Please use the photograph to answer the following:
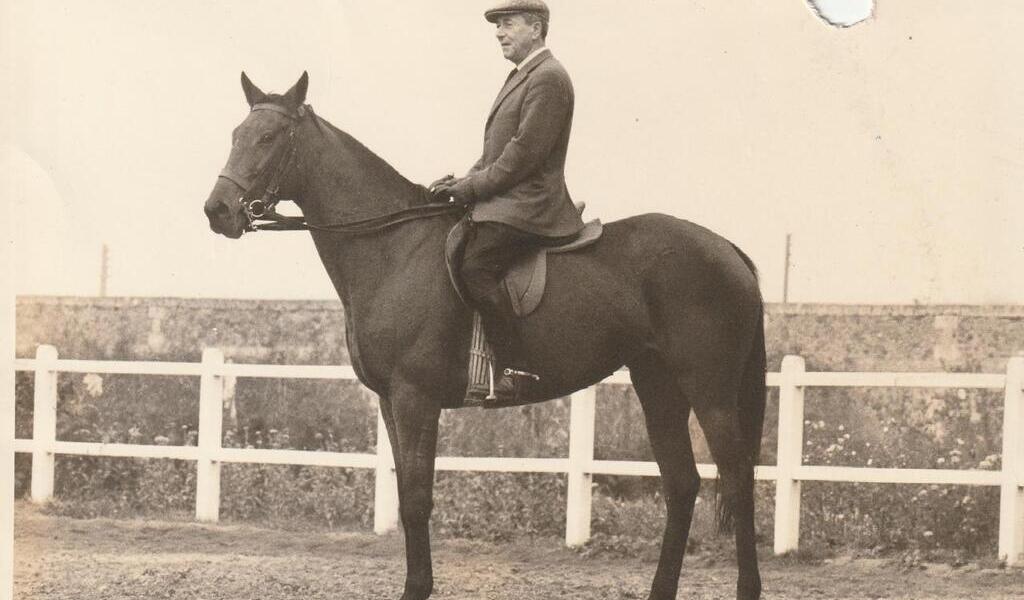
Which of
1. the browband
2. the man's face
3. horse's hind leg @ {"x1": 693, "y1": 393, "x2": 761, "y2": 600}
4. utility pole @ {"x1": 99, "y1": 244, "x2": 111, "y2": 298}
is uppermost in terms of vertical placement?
the man's face

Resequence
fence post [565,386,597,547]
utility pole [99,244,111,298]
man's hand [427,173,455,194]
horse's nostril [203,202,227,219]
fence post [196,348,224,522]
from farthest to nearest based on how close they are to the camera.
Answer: fence post [196,348,224,522] → utility pole [99,244,111,298] → fence post [565,386,597,547] → man's hand [427,173,455,194] → horse's nostril [203,202,227,219]

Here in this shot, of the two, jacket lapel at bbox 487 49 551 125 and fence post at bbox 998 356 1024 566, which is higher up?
jacket lapel at bbox 487 49 551 125

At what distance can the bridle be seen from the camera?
266 inches

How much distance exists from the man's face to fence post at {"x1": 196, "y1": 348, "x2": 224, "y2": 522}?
489cm

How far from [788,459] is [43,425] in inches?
252

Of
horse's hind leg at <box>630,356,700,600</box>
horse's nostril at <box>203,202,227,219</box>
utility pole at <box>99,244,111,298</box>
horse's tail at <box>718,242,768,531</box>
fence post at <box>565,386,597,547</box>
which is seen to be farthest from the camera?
utility pole at <box>99,244,111,298</box>

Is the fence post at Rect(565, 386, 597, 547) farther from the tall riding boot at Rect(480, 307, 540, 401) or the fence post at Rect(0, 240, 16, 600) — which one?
the fence post at Rect(0, 240, 16, 600)

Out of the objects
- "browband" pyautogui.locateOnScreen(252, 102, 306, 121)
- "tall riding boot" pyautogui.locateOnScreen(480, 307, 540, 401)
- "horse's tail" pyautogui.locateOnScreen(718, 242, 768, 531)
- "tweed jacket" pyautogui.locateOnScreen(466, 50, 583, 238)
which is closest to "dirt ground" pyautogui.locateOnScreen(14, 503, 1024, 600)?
"horse's tail" pyautogui.locateOnScreen(718, 242, 768, 531)

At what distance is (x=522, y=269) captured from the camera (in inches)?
277

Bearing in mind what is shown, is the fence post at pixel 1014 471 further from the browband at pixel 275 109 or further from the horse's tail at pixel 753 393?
the browband at pixel 275 109

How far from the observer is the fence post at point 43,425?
1136 centimetres

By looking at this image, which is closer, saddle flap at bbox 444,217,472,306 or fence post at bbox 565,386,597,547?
saddle flap at bbox 444,217,472,306

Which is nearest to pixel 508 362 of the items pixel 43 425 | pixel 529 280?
pixel 529 280

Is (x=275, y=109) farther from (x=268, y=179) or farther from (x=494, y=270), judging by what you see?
(x=494, y=270)
